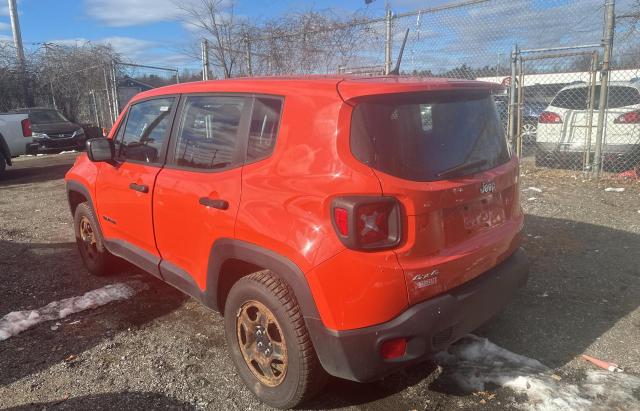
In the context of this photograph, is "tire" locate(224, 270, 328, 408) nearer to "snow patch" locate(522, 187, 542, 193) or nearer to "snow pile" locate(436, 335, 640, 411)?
"snow pile" locate(436, 335, 640, 411)

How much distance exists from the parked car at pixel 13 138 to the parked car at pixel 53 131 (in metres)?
1.29

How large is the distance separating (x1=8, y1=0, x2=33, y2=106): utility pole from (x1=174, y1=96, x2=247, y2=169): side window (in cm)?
1816

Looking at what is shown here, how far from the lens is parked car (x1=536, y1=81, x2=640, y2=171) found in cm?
802

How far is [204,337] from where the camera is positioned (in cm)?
347

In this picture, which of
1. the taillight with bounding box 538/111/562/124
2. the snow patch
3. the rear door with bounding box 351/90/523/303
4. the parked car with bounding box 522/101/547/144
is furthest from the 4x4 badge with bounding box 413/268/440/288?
the parked car with bounding box 522/101/547/144

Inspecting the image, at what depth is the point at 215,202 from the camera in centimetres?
276

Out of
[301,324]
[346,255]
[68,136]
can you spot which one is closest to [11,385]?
[301,324]

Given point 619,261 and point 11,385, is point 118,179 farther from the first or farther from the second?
point 619,261

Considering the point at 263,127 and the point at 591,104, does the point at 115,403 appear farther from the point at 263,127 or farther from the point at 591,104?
the point at 591,104

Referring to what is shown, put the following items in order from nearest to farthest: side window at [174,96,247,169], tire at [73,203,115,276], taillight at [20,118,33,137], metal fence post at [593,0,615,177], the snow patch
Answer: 1. side window at [174,96,247,169]
2. tire at [73,203,115,276]
3. metal fence post at [593,0,615,177]
4. the snow patch
5. taillight at [20,118,33,137]

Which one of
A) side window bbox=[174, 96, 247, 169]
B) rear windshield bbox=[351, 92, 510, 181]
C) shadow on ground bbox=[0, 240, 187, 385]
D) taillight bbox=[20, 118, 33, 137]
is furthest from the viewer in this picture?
taillight bbox=[20, 118, 33, 137]

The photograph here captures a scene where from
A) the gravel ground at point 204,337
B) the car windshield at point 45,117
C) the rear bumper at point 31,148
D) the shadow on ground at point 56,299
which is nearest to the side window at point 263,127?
the gravel ground at point 204,337

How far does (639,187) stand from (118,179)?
7.27 m

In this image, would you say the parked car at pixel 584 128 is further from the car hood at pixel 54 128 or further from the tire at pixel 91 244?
the car hood at pixel 54 128
